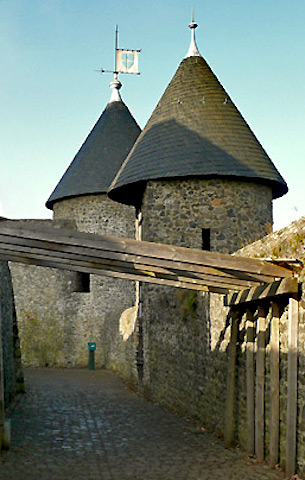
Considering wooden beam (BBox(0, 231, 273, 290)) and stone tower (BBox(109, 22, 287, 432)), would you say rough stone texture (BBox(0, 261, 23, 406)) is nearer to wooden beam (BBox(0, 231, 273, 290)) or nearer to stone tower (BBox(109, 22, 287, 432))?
stone tower (BBox(109, 22, 287, 432))

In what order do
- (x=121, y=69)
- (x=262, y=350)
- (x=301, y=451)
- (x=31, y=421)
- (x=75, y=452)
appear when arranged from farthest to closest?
1. (x=121, y=69)
2. (x=31, y=421)
3. (x=75, y=452)
4. (x=262, y=350)
5. (x=301, y=451)

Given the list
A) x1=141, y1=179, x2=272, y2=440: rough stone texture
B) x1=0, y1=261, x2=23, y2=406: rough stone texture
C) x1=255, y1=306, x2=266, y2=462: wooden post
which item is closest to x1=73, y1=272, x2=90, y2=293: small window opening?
x1=0, y1=261, x2=23, y2=406: rough stone texture

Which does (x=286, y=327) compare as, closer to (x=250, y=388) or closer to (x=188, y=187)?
(x=250, y=388)

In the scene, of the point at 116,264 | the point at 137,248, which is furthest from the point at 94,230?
the point at 137,248

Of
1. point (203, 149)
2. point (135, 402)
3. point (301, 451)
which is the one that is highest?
point (203, 149)

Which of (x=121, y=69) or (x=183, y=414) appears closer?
(x=183, y=414)

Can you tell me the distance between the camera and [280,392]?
269 inches

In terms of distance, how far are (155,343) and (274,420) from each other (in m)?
6.93

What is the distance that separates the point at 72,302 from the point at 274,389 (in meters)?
16.0

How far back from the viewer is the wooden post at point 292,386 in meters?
6.31

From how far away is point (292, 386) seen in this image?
6375 mm

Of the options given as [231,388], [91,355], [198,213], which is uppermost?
[198,213]

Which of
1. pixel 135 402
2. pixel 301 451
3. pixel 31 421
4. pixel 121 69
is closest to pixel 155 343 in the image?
pixel 135 402

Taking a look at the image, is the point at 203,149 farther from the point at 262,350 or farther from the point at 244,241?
the point at 262,350
